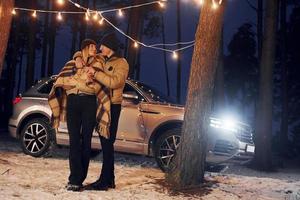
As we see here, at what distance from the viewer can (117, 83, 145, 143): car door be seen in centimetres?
910

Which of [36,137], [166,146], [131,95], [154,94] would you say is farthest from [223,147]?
[36,137]

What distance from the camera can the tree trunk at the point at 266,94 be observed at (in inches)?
498

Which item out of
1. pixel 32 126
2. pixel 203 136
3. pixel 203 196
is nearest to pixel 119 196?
pixel 203 196

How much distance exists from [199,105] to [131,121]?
7.91ft

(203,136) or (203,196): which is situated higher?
(203,136)

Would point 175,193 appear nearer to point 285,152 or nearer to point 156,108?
point 156,108

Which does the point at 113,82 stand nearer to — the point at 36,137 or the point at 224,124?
the point at 224,124

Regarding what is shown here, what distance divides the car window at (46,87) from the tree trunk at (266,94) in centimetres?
628

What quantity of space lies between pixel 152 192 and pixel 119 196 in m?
0.67

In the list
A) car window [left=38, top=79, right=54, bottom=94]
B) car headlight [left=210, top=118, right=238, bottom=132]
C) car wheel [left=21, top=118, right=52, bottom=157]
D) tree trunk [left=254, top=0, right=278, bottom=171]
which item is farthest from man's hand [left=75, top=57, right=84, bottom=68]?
tree trunk [left=254, top=0, right=278, bottom=171]

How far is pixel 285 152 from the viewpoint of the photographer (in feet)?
73.9

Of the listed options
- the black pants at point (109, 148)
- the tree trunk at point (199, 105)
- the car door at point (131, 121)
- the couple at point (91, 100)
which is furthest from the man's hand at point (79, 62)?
the car door at point (131, 121)

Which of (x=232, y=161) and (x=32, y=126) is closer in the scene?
(x=232, y=161)

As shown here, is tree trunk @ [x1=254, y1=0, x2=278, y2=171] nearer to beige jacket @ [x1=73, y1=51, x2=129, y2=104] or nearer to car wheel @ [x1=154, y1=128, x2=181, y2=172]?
car wheel @ [x1=154, y1=128, x2=181, y2=172]
